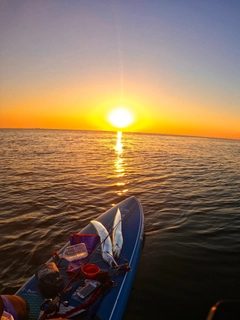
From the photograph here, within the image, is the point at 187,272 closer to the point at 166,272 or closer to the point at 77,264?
the point at 166,272

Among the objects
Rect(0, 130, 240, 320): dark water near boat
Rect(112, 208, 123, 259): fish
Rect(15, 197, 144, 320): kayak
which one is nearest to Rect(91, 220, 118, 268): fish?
Rect(15, 197, 144, 320): kayak

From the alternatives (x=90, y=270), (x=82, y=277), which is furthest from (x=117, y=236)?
(x=82, y=277)

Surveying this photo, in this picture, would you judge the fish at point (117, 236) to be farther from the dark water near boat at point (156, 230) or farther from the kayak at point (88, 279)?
the dark water near boat at point (156, 230)

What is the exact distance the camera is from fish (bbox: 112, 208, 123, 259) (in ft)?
20.8

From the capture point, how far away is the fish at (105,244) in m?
5.82

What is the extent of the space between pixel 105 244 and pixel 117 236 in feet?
2.22

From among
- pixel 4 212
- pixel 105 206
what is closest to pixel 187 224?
pixel 105 206

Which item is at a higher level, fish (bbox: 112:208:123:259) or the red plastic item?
the red plastic item

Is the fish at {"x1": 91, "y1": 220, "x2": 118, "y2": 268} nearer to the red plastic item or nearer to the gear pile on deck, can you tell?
the gear pile on deck

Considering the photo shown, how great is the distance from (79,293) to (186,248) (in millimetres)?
3920

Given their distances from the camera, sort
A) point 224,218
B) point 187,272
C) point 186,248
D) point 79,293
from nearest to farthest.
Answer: point 79,293
point 187,272
point 186,248
point 224,218

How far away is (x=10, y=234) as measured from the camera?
8.05m

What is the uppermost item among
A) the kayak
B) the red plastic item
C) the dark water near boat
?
the red plastic item

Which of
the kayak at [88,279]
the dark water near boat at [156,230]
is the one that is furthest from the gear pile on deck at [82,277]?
the dark water near boat at [156,230]
